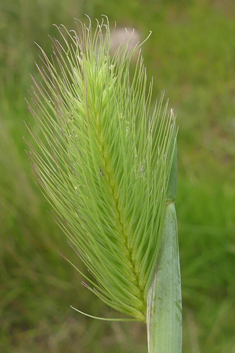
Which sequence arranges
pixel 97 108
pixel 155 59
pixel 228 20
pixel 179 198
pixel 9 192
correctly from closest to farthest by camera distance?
pixel 97 108 < pixel 9 192 < pixel 179 198 < pixel 155 59 < pixel 228 20

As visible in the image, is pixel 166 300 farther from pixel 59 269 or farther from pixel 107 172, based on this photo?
pixel 59 269

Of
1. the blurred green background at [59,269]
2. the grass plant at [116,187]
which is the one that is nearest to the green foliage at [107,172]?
the grass plant at [116,187]

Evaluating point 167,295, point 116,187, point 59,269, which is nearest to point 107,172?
point 116,187

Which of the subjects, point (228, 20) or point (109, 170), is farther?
point (228, 20)

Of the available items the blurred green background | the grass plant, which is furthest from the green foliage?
the blurred green background

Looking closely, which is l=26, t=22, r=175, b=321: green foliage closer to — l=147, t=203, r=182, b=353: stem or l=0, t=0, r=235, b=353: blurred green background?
l=147, t=203, r=182, b=353: stem

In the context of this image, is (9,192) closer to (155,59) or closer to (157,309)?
(157,309)

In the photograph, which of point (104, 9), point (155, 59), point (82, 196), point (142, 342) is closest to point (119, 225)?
point (82, 196)

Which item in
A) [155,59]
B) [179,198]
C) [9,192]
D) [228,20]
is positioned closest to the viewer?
[9,192]
